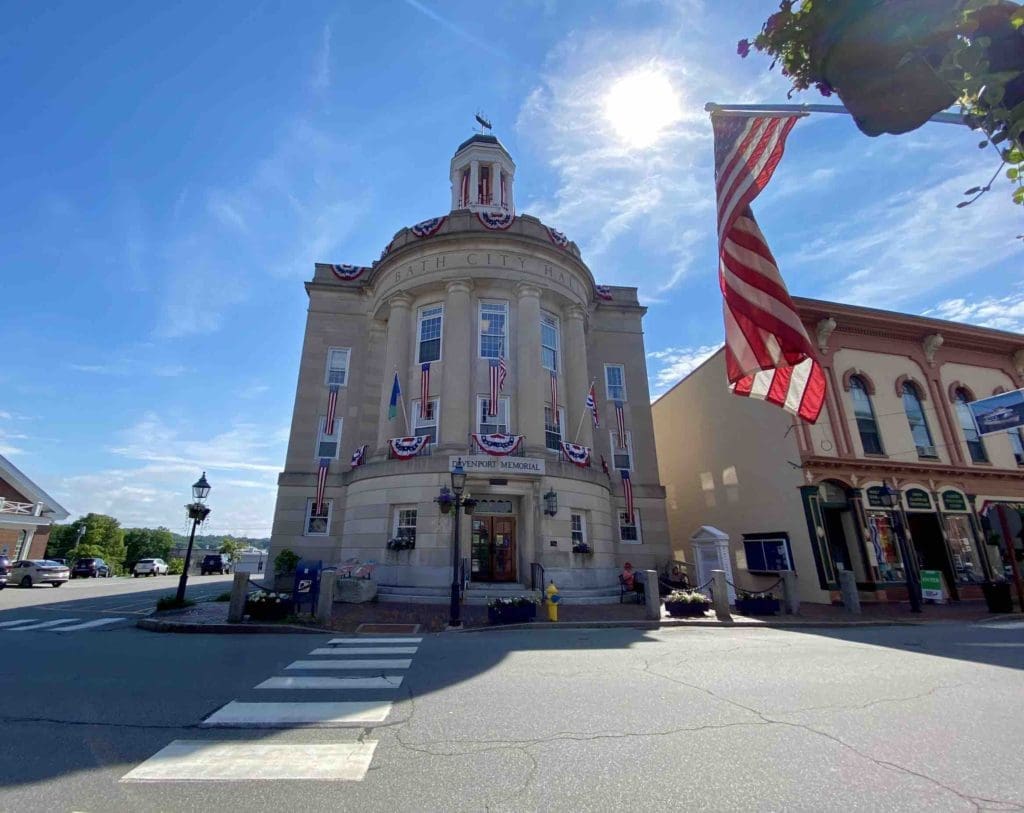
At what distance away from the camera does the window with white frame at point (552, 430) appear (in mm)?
22000

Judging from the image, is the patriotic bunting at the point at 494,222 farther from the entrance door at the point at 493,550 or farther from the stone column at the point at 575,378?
the entrance door at the point at 493,550

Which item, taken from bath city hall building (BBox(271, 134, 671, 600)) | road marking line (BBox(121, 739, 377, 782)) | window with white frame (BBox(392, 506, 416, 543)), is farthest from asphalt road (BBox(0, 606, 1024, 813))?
bath city hall building (BBox(271, 134, 671, 600))

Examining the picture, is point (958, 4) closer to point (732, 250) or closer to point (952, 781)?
point (732, 250)

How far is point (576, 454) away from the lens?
828 inches

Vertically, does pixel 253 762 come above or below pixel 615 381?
below

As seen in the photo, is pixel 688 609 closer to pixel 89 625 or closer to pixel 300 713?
pixel 300 713

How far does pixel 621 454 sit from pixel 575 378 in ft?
17.9

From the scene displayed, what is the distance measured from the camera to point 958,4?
7.87ft

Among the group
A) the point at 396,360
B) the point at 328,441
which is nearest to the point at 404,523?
the point at 396,360

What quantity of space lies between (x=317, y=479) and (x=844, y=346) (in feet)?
85.9

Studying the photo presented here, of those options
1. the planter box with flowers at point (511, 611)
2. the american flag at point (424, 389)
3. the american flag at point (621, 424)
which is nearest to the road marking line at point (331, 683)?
the planter box with flowers at point (511, 611)

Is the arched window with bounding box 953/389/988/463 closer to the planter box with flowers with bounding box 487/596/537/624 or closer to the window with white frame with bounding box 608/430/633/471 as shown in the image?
the window with white frame with bounding box 608/430/633/471

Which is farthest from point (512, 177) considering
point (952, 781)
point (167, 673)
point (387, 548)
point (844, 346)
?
point (952, 781)

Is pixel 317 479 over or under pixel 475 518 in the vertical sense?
over
